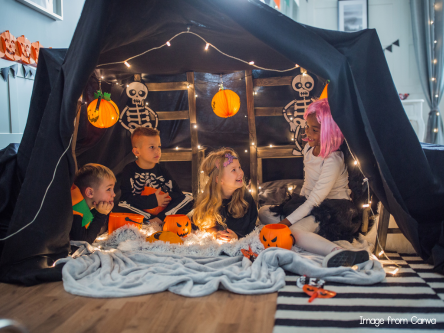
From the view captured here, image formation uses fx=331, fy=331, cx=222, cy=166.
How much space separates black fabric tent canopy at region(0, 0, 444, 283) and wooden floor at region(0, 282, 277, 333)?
0.92ft

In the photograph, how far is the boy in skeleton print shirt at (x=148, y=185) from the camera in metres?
2.87

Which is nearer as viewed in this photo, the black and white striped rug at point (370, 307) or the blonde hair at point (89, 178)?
the black and white striped rug at point (370, 307)

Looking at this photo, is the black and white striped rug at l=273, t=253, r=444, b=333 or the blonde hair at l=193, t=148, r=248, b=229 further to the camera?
the blonde hair at l=193, t=148, r=248, b=229

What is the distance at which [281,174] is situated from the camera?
3.70 meters

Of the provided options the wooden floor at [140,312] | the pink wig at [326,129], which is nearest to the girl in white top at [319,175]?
the pink wig at [326,129]

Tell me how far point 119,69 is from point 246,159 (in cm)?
163

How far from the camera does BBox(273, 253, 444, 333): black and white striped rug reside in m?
1.29

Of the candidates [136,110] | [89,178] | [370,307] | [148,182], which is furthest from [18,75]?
[370,307]

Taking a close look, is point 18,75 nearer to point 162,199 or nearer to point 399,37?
point 162,199

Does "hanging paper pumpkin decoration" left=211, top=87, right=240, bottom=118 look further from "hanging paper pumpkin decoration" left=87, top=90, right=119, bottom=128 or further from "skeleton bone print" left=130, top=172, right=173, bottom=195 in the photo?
"hanging paper pumpkin decoration" left=87, top=90, right=119, bottom=128

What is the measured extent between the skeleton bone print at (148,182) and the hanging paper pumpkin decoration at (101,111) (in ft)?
1.81

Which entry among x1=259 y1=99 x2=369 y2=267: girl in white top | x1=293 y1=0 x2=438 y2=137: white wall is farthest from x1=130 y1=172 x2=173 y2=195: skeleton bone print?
x1=293 y1=0 x2=438 y2=137: white wall

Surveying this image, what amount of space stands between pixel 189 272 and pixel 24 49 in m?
2.75

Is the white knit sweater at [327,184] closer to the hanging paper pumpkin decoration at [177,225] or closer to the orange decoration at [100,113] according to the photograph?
the hanging paper pumpkin decoration at [177,225]
